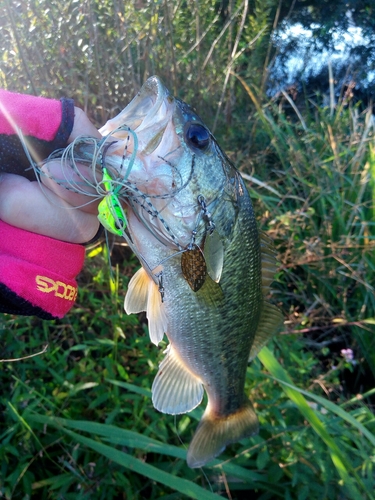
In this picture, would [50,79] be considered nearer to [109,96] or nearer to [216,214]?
[109,96]

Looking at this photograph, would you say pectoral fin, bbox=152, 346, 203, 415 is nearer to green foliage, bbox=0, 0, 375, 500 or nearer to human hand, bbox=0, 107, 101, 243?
green foliage, bbox=0, 0, 375, 500

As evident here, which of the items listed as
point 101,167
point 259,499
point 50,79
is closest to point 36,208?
point 101,167

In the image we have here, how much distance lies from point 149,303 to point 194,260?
22 centimetres

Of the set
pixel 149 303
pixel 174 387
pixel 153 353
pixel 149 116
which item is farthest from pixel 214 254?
pixel 153 353

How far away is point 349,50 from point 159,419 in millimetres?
5888

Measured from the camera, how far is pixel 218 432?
58.6 inches

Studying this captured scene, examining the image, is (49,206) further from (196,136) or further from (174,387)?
(174,387)

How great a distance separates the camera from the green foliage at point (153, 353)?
150 cm

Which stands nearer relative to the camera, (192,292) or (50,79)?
(192,292)

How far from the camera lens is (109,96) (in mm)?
2785

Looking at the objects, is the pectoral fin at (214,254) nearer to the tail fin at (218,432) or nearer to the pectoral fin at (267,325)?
the pectoral fin at (267,325)

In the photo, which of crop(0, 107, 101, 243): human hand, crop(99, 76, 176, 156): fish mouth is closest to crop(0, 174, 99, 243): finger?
crop(0, 107, 101, 243): human hand

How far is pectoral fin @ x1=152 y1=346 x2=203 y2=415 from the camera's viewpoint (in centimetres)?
137

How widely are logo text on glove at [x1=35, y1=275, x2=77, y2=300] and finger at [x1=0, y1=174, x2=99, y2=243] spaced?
Answer: 0.38 feet
